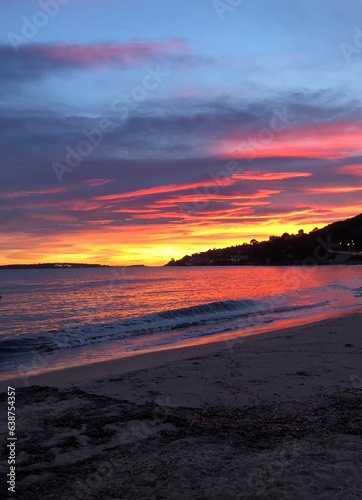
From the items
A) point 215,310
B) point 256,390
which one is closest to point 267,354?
point 256,390

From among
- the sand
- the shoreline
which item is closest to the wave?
the shoreline

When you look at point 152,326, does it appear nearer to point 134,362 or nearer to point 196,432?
point 134,362

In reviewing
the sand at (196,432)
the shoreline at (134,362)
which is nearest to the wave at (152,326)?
the shoreline at (134,362)

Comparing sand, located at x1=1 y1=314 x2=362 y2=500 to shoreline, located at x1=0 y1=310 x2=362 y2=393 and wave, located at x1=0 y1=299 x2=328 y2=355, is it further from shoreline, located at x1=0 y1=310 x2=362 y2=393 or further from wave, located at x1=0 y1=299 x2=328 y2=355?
wave, located at x1=0 y1=299 x2=328 y2=355

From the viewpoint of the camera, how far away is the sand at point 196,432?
4.66 m

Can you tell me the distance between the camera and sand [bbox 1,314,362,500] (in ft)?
15.3

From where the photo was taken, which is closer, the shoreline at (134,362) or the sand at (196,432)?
the sand at (196,432)

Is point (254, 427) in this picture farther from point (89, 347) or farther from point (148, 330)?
point (148, 330)

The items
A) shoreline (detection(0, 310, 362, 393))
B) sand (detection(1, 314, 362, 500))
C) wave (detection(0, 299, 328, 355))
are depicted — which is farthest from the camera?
wave (detection(0, 299, 328, 355))

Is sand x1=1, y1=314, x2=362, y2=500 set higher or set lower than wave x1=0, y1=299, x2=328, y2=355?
higher

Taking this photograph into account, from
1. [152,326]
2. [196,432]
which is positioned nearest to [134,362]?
[196,432]

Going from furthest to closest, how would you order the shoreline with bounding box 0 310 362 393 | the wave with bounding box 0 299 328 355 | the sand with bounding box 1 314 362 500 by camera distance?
the wave with bounding box 0 299 328 355 < the shoreline with bounding box 0 310 362 393 < the sand with bounding box 1 314 362 500

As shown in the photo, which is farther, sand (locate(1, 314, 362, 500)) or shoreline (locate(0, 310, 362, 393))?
shoreline (locate(0, 310, 362, 393))

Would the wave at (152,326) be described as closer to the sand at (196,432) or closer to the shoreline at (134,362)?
the shoreline at (134,362)
